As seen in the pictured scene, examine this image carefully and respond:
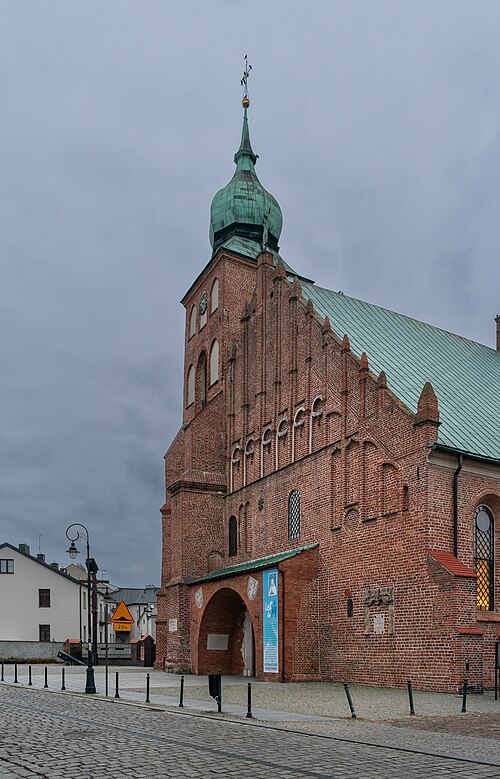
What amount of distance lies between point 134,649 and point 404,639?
29.4 metres

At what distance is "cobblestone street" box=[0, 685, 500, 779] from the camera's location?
10.6m

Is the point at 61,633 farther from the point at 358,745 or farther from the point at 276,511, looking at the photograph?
the point at 358,745

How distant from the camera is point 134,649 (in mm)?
50812

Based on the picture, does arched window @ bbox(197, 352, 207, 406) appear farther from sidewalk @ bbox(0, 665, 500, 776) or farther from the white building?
the white building

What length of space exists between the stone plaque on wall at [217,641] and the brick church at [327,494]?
0.13 meters

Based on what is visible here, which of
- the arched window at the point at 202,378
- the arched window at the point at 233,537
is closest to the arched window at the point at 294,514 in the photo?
the arched window at the point at 233,537

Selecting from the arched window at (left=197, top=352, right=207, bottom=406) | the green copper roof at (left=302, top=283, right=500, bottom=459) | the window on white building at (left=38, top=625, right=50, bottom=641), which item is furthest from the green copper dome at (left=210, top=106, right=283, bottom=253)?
the window on white building at (left=38, top=625, right=50, bottom=641)

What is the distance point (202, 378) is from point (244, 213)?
974 cm

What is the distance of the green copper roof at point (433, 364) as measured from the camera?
28547mm

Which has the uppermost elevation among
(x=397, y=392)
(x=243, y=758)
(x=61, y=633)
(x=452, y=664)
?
(x=397, y=392)

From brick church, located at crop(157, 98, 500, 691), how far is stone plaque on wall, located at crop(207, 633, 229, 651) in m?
0.13

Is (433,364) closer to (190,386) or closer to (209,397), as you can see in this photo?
(209,397)

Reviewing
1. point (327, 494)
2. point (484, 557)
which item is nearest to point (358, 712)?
point (484, 557)

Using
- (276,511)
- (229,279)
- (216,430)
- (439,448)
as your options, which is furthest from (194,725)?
(229,279)
